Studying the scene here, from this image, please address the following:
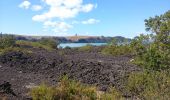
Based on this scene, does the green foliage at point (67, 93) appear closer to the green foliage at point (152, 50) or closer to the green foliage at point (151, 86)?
the green foliage at point (151, 86)

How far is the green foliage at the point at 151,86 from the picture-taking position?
455 inches

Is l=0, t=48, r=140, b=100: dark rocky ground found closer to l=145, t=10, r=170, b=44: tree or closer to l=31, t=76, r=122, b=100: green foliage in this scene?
l=31, t=76, r=122, b=100: green foliage

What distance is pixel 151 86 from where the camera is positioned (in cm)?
1223

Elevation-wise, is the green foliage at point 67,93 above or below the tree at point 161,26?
below

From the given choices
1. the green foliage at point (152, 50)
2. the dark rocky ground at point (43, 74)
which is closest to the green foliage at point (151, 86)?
the green foliage at point (152, 50)

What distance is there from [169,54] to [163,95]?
8.81 feet

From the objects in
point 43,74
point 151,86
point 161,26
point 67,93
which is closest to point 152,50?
point 161,26

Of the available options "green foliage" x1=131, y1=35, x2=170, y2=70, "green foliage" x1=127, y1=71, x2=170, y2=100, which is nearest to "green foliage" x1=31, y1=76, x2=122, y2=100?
"green foliage" x1=127, y1=71, x2=170, y2=100

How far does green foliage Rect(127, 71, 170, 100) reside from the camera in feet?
37.9

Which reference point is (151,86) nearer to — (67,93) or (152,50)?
(152,50)

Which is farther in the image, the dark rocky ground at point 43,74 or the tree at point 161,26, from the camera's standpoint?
the dark rocky ground at point 43,74

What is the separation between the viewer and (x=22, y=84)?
741 inches

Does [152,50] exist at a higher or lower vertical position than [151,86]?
higher

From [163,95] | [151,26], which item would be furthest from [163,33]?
[163,95]
